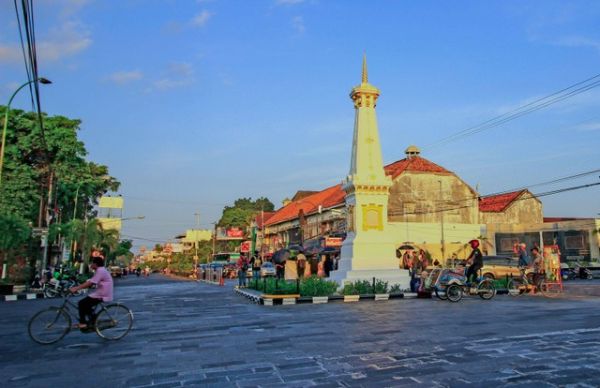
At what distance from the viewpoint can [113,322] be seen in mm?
9031

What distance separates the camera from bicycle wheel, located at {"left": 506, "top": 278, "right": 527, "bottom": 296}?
60.9 ft

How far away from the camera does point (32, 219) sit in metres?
33.1

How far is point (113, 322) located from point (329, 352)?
438cm

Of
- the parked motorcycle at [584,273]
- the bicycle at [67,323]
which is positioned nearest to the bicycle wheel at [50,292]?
the bicycle at [67,323]

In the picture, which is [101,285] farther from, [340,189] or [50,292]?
[340,189]

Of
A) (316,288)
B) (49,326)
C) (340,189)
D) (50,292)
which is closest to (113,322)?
(49,326)

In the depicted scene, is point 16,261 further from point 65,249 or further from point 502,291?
point 502,291

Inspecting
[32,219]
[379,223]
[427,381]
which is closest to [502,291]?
[379,223]

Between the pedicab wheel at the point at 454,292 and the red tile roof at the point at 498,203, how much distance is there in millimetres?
34328

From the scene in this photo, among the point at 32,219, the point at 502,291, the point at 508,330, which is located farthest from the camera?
the point at 32,219

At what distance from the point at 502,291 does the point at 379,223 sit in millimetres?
5745

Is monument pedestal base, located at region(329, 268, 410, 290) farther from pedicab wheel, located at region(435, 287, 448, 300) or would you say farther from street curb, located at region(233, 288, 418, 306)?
pedicab wheel, located at region(435, 287, 448, 300)

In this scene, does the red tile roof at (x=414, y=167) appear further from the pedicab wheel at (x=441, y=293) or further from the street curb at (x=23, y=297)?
the street curb at (x=23, y=297)

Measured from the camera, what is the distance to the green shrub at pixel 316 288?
56.5ft
